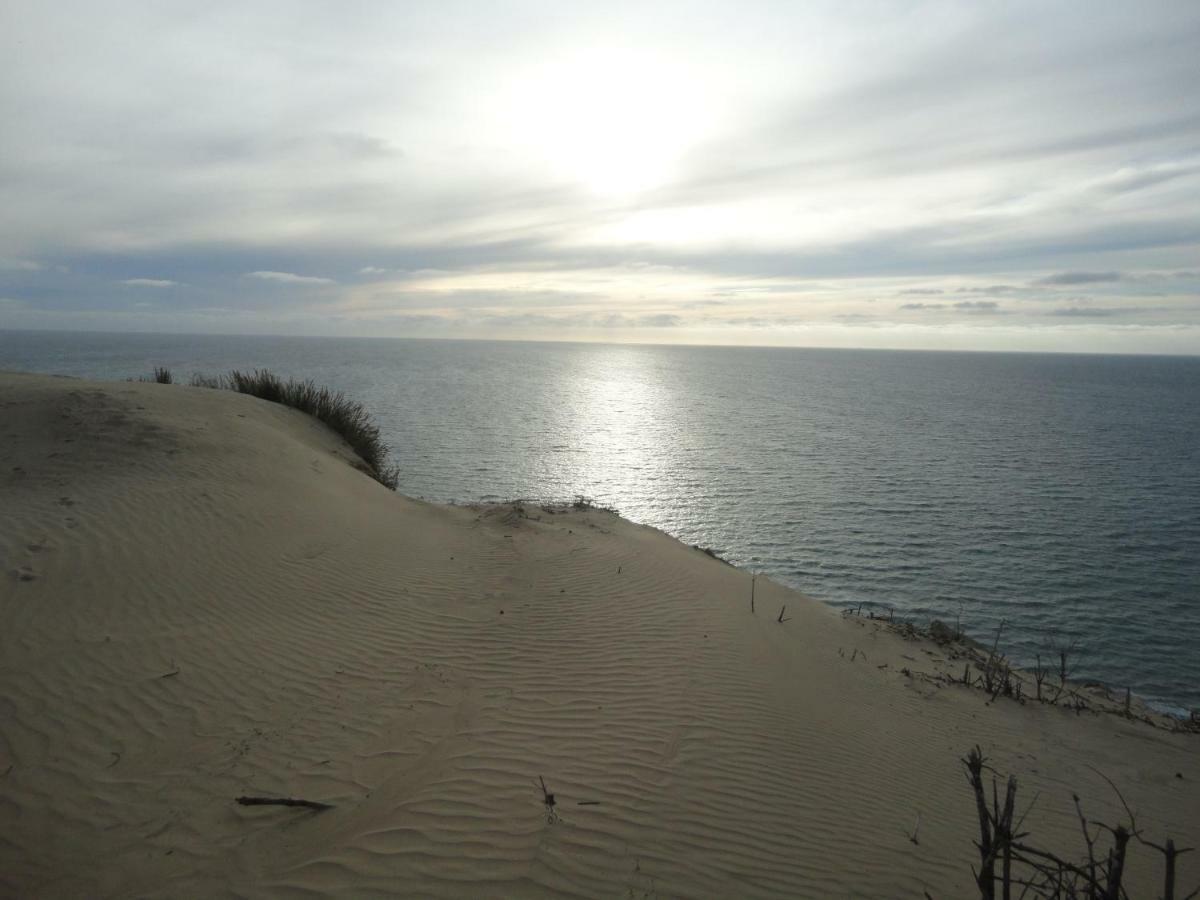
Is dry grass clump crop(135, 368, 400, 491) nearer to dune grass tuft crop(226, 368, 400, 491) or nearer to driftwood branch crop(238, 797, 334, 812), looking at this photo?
dune grass tuft crop(226, 368, 400, 491)

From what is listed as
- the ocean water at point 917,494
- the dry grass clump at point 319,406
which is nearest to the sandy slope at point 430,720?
the ocean water at point 917,494

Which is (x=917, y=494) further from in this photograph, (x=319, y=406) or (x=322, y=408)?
(x=319, y=406)

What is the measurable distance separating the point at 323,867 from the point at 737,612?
8.45 meters

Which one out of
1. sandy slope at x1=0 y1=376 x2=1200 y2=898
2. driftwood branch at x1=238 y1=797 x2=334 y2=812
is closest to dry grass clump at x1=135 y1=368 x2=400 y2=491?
sandy slope at x1=0 y1=376 x2=1200 y2=898

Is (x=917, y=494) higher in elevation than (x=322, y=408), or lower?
lower

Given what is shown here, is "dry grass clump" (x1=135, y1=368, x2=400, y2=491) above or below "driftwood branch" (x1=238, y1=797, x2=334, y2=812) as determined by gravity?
above

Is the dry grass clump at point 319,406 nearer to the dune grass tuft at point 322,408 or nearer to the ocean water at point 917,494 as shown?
the dune grass tuft at point 322,408

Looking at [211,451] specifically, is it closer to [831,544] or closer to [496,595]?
[496,595]

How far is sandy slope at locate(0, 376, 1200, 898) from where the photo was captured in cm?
501

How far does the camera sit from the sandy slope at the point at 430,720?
501cm

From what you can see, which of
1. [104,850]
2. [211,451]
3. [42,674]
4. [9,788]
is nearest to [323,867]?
[104,850]

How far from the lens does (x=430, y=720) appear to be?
22.9ft

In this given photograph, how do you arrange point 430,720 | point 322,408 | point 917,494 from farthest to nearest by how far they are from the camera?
1. point 917,494
2. point 322,408
3. point 430,720

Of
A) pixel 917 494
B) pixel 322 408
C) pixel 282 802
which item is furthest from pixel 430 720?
pixel 917 494
